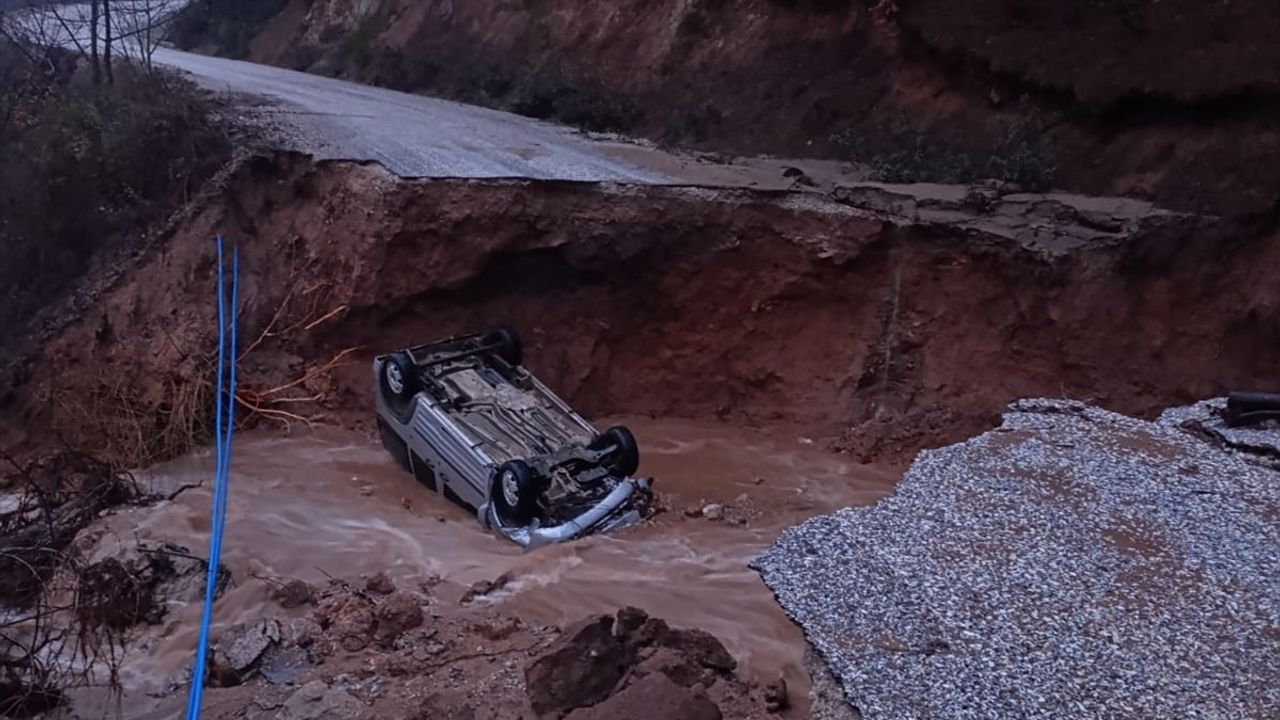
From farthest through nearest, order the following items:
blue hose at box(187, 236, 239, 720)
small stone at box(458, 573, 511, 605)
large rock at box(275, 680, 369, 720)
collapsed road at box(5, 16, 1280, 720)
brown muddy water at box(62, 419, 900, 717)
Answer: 1. collapsed road at box(5, 16, 1280, 720)
2. blue hose at box(187, 236, 239, 720)
3. small stone at box(458, 573, 511, 605)
4. brown muddy water at box(62, 419, 900, 717)
5. large rock at box(275, 680, 369, 720)

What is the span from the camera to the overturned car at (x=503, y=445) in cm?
834

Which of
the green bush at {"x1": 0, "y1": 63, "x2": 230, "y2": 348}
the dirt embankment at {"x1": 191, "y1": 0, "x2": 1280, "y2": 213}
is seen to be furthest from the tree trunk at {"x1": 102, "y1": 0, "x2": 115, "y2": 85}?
the dirt embankment at {"x1": 191, "y1": 0, "x2": 1280, "y2": 213}

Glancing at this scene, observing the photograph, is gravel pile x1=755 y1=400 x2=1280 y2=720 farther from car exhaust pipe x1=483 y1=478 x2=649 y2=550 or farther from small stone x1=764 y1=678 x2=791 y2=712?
car exhaust pipe x1=483 y1=478 x2=649 y2=550

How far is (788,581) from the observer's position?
5.24 m

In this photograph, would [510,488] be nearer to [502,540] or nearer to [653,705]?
[502,540]

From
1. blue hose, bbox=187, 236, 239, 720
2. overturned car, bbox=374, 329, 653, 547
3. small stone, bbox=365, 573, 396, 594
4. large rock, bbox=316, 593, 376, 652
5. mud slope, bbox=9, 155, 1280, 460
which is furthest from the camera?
mud slope, bbox=9, 155, 1280, 460

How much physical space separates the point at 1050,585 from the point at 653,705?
6.34 ft

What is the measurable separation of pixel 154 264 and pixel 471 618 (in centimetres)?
733

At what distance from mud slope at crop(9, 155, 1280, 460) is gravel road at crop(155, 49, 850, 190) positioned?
38cm

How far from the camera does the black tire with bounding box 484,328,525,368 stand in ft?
33.9

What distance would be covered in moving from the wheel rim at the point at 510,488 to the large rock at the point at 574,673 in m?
3.04

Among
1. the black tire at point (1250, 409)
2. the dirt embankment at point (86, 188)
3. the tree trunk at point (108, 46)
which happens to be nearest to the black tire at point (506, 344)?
the dirt embankment at point (86, 188)

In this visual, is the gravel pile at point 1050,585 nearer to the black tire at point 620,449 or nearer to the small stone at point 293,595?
the black tire at point 620,449

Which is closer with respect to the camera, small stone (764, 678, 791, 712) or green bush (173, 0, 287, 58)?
small stone (764, 678, 791, 712)
